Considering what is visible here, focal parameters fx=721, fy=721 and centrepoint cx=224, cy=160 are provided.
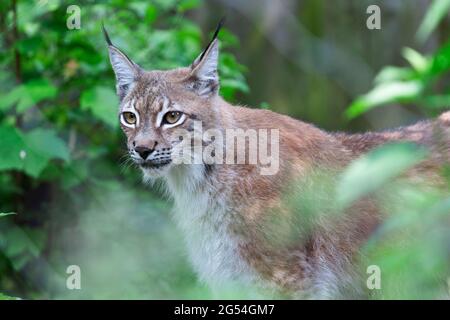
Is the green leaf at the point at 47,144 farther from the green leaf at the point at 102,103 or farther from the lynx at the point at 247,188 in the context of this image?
the lynx at the point at 247,188

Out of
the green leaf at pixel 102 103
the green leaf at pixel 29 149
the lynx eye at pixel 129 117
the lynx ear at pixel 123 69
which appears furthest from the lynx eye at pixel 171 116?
the green leaf at pixel 29 149

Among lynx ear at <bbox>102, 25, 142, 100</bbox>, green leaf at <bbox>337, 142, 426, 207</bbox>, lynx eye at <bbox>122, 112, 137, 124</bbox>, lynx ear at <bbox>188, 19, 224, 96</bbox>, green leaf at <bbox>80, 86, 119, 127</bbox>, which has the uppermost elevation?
green leaf at <bbox>80, 86, 119, 127</bbox>

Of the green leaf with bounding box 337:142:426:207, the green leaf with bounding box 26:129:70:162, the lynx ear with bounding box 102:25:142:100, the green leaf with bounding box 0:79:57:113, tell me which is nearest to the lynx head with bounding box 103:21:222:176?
the lynx ear with bounding box 102:25:142:100

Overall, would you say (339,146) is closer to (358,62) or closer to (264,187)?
(264,187)

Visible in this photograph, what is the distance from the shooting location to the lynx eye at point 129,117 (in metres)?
4.51

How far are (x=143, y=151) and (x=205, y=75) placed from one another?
681 millimetres

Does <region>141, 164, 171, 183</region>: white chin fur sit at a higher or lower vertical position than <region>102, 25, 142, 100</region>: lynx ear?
lower

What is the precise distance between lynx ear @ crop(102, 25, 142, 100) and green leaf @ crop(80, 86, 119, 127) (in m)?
0.96

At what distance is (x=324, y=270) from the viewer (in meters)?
4.41

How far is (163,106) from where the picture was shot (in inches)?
174

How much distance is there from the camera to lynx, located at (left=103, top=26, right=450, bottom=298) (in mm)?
4301

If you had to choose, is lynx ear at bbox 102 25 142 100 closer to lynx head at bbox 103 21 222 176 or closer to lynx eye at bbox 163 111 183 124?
lynx head at bbox 103 21 222 176
